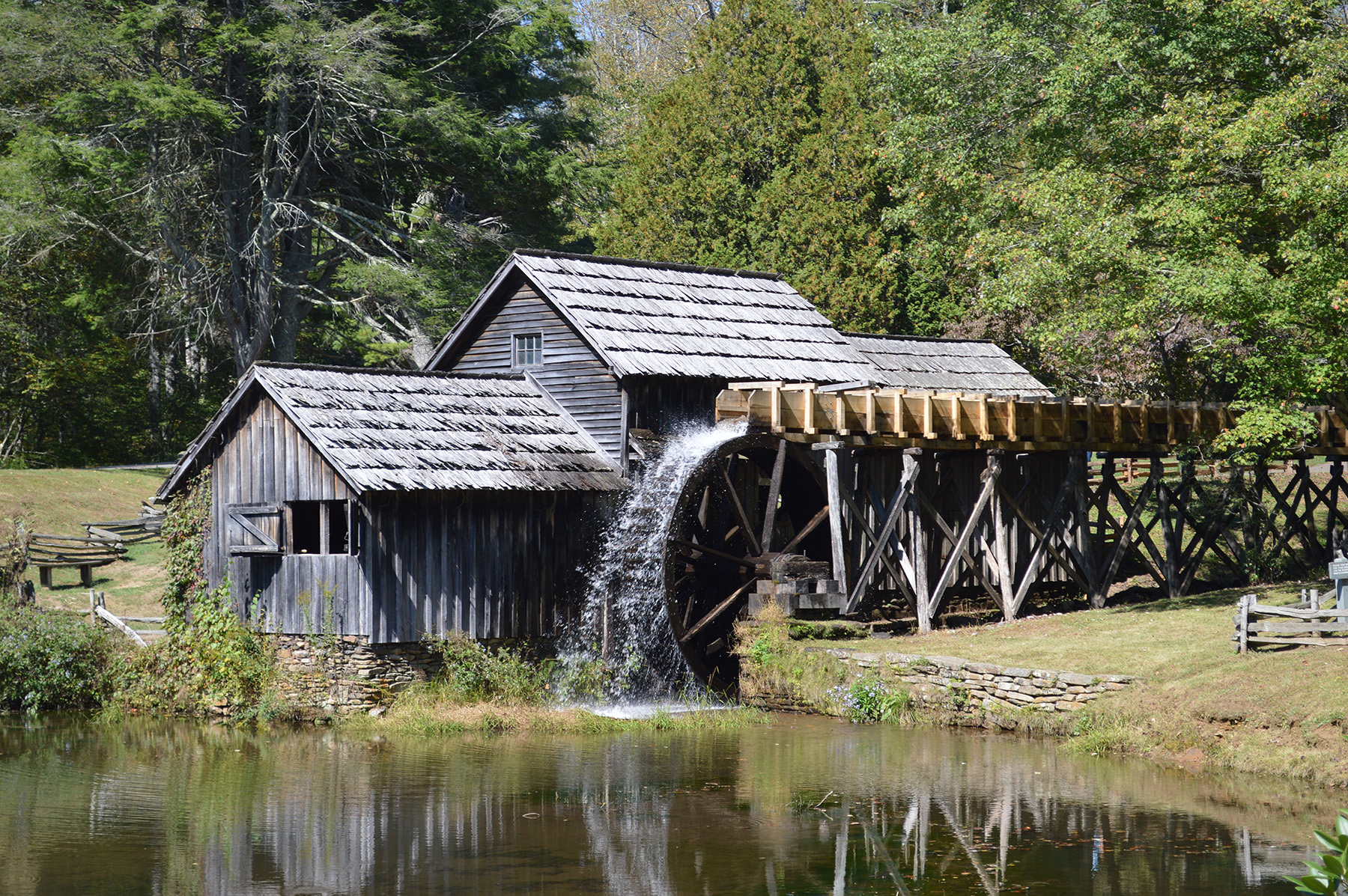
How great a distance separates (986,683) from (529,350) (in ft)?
31.1

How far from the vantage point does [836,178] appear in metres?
36.7

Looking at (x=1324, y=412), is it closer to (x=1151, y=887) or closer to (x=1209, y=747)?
(x=1209, y=747)

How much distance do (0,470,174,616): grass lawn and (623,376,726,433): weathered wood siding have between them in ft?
32.6

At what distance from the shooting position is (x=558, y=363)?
22219 millimetres

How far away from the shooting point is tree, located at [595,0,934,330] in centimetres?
3666

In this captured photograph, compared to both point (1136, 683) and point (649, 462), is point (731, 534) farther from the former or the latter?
point (1136, 683)

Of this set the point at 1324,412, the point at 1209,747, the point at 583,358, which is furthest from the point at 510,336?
the point at 1324,412

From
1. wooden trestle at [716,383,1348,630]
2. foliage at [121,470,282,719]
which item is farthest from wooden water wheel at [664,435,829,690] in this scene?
foliage at [121,470,282,719]

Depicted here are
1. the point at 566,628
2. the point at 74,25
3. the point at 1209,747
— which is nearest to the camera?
the point at 1209,747

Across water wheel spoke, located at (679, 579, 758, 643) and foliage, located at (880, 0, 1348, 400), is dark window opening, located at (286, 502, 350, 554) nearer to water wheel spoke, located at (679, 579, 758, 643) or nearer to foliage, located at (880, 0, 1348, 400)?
water wheel spoke, located at (679, 579, 758, 643)

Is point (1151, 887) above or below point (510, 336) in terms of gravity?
below

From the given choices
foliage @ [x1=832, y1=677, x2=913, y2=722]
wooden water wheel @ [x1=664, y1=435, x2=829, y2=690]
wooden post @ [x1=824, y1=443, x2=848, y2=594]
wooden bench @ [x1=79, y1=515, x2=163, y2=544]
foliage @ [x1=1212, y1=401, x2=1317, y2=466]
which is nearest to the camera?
foliage @ [x1=832, y1=677, x2=913, y2=722]

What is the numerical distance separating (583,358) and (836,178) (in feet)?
55.6

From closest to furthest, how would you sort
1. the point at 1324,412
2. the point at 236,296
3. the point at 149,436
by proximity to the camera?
1. the point at 1324,412
2. the point at 236,296
3. the point at 149,436
